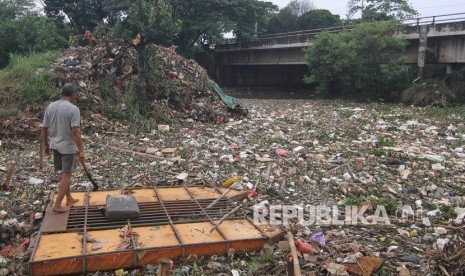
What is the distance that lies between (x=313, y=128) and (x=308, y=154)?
2608mm

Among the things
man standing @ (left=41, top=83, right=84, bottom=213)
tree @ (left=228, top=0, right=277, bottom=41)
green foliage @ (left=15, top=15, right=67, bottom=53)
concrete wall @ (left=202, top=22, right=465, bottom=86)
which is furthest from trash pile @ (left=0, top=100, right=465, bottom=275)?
tree @ (left=228, top=0, right=277, bottom=41)

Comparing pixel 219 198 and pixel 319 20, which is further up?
pixel 319 20

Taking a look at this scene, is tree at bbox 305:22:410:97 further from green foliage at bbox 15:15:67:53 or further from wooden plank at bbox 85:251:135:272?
wooden plank at bbox 85:251:135:272

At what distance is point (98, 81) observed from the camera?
948 cm

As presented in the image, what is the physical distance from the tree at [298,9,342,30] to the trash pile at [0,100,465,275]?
77.2 ft

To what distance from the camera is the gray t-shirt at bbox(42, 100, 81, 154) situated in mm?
4062

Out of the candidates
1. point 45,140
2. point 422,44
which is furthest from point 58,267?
point 422,44

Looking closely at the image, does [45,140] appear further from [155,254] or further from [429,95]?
[429,95]

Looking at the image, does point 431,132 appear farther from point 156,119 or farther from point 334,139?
point 156,119

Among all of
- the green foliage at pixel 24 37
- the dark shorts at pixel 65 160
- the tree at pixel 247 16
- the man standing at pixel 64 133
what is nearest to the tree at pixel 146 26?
the man standing at pixel 64 133

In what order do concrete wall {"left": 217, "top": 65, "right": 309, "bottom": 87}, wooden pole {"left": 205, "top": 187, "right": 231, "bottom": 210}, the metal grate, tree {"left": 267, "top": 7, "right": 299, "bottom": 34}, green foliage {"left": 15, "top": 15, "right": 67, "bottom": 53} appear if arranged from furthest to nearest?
1. tree {"left": 267, "top": 7, "right": 299, "bottom": 34}
2. concrete wall {"left": 217, "top": 65, "right": 309, "bottom": 87}
3. green foliage {"left": 15, "top": 15, "right": 67, "bottom": 53}
4. wooden pole {"left": 205, "top": 187, "right": 231, "bottom": 210}
5. the metal grate

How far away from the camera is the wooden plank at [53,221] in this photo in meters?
3.76

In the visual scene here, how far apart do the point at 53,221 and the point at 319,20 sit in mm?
31140

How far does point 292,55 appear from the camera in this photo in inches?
886
